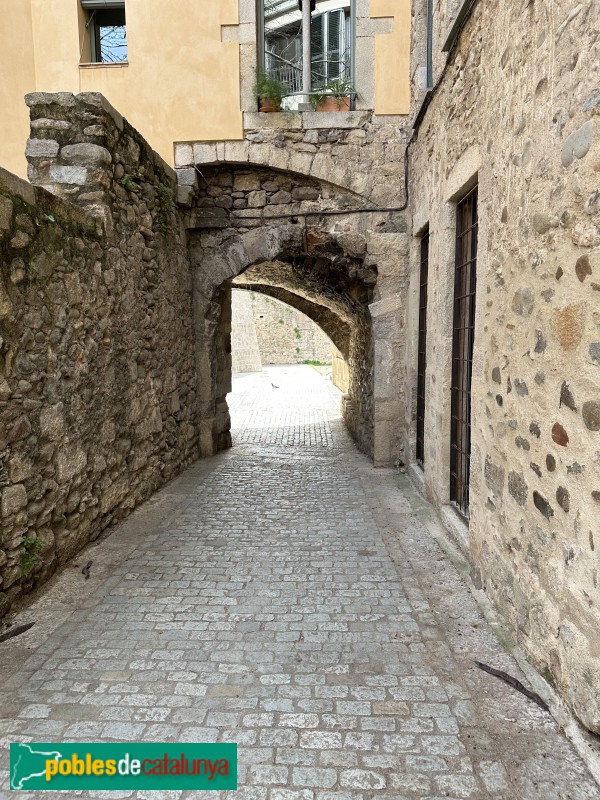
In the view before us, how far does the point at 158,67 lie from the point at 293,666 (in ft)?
20.6

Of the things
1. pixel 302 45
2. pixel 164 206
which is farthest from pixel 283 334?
pixel 164 206

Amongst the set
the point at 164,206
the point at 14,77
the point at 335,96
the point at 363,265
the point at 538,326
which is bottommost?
the point at 538,326

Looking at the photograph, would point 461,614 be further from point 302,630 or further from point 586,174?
point 586,174

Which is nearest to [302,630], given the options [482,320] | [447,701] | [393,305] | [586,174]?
[447,701]

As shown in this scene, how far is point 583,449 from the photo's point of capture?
181 centimetres

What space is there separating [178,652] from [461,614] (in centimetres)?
152

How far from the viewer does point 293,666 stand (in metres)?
2.35

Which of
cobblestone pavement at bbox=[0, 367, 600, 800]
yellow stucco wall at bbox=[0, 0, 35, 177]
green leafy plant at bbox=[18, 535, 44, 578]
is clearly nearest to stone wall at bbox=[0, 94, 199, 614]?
green leafy plant at bbox=[18, 535, 44, 578]

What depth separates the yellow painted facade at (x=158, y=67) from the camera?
18.5ft

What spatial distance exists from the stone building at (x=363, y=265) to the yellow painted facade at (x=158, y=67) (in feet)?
0.08

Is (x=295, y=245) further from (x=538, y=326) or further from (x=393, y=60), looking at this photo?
(x=538, y=326)

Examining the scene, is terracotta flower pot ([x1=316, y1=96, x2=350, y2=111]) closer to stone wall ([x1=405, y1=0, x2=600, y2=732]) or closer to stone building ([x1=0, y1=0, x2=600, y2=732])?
stone building ([x1=0, y1=0, x2=600, y2=732])

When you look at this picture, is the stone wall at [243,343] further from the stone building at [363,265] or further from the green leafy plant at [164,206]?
the green leafy plant at [164,206]

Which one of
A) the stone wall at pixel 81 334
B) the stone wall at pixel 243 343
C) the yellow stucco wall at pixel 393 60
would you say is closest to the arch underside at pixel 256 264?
the stone wall at pixel 81 334
